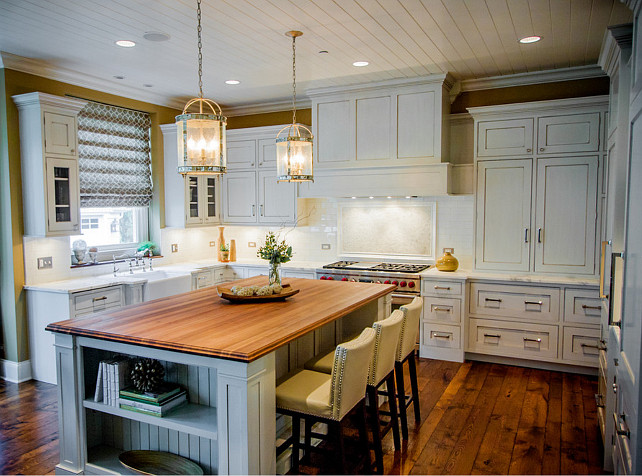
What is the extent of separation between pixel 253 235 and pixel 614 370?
494cm

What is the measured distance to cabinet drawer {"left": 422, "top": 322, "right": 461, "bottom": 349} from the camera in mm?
5098

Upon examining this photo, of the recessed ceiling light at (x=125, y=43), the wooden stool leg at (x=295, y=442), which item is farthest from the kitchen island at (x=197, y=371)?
the recessed ceiling light at (x=125, y=43)

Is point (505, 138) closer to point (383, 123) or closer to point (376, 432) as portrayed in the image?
point (383, 123)

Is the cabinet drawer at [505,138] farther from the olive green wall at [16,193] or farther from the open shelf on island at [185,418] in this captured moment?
the olive green wall at [16,193]

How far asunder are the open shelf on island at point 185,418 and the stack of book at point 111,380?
4 cm

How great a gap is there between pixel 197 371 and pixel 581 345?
12.1 feet

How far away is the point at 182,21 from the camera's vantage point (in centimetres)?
355

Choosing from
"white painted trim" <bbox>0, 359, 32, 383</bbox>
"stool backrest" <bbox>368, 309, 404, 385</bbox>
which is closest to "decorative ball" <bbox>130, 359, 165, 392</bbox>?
"stool backrest" <bbox>368, 309, 404, 385</bbox>

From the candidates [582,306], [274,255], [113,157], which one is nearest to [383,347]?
[274,255]

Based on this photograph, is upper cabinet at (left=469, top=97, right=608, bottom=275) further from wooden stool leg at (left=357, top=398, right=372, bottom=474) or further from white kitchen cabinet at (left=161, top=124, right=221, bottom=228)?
white kitchen cabinet at (left=161, top=124, right=221, bottom=228)

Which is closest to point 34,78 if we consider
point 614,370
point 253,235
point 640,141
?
point 253,235

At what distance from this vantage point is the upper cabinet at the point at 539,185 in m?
4.70

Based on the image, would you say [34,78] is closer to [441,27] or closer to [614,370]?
[441,27]

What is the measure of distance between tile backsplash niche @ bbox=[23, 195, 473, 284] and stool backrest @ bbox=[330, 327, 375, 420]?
319cm
